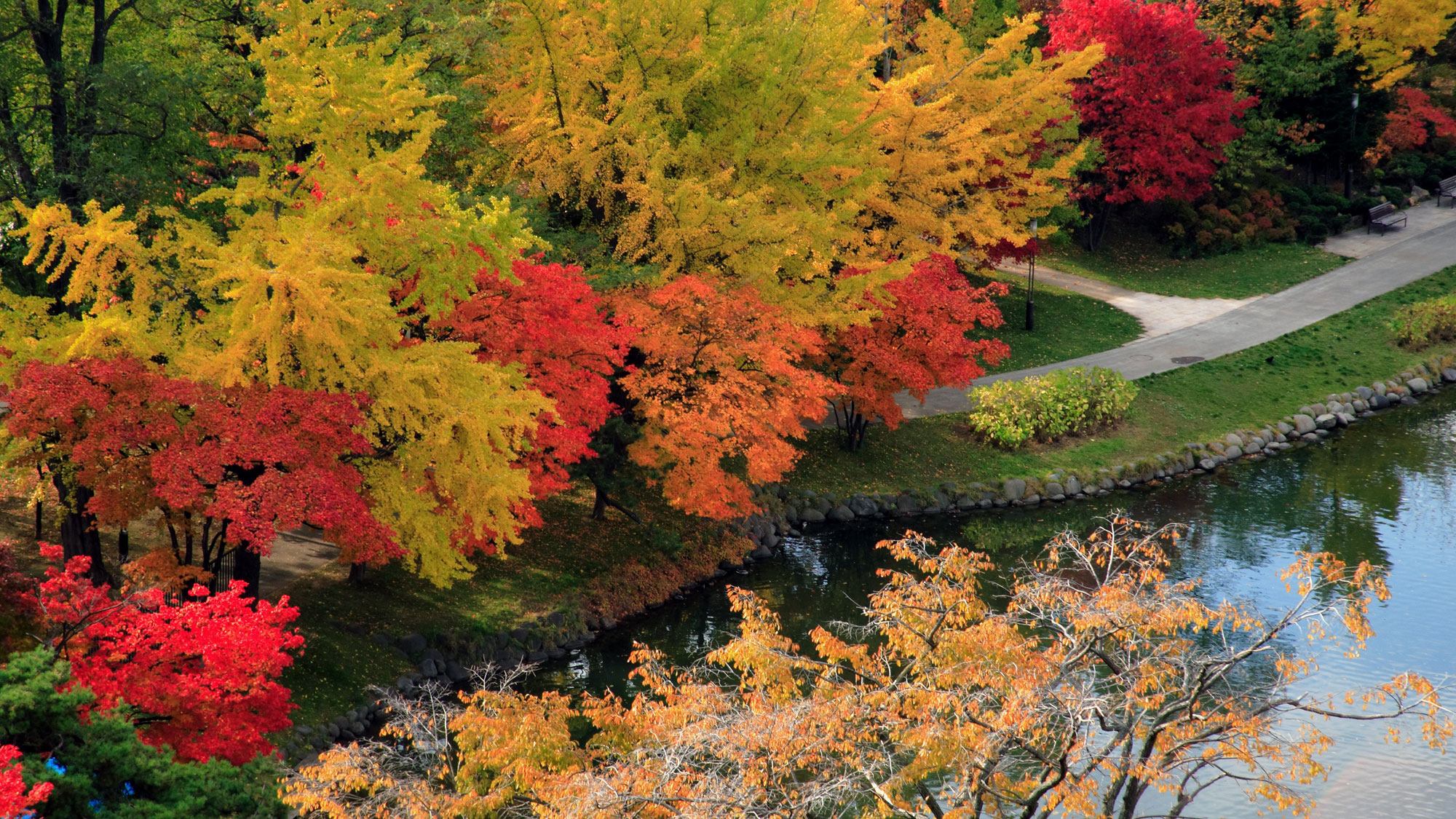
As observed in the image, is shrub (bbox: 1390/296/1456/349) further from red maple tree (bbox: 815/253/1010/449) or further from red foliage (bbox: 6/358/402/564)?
red foliage (bbox: 6/358/402/564)

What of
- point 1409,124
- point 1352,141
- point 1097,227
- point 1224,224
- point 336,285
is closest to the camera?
point 336,285

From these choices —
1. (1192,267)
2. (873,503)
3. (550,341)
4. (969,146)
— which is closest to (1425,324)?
(1192,267)

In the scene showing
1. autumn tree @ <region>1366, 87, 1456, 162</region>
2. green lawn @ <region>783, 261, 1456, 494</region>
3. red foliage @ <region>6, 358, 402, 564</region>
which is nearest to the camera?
red foliage @ <region>6, 358, 402, 564</region>

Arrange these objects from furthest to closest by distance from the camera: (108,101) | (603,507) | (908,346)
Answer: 1. (908,346)
2. (603,507)
3. (108,101)

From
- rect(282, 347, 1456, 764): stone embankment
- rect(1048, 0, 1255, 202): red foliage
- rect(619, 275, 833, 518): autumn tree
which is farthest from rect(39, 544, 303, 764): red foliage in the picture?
rect(1048, 0, 1255, 202): red foliage

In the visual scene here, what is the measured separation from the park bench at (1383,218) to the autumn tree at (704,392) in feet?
98.3

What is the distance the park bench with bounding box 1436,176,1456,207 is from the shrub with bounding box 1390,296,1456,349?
12001 millimetres

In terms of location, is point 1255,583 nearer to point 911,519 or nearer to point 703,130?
point 911,519

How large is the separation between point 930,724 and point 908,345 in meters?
17.0

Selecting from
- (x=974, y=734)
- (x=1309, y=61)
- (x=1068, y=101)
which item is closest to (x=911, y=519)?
(x=1068, y=101)

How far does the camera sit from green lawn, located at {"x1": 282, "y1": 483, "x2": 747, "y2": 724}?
19.1 meters

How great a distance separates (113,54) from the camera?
2009 centimetres

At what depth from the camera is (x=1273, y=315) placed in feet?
125

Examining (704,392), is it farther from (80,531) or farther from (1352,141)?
(1352,141)
